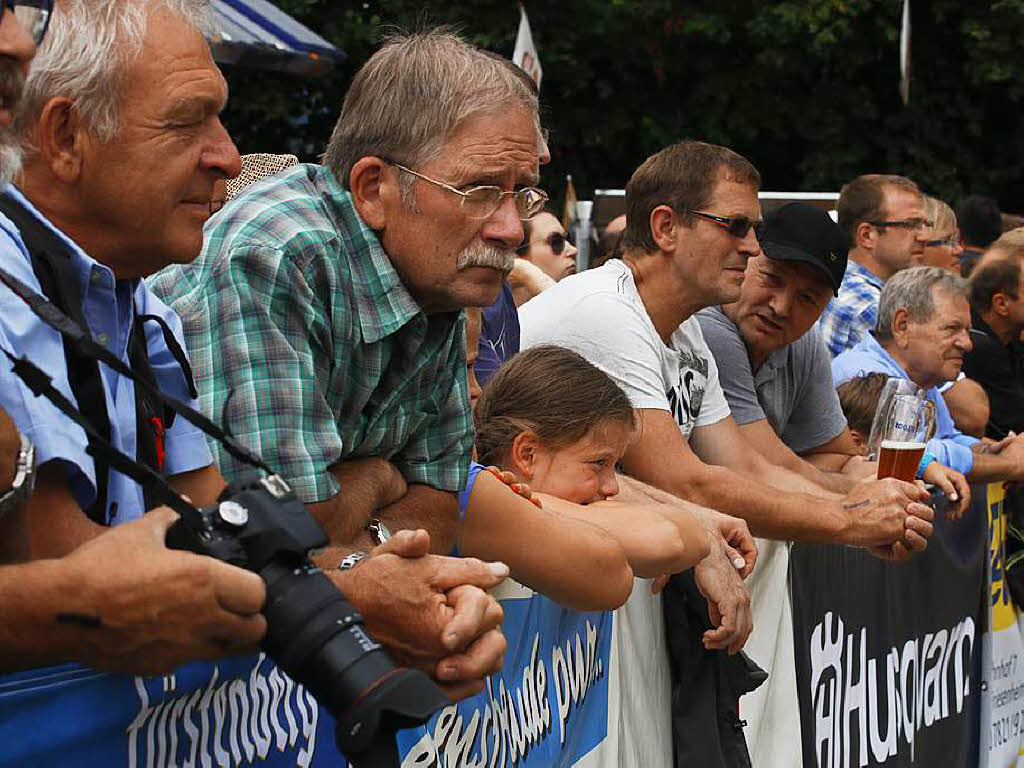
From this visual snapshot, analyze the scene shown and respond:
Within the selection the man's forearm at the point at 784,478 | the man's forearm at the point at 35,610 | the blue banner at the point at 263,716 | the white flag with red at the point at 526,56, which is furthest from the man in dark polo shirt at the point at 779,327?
the white flag with red at the point at 526,56

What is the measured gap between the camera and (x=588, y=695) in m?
3.65

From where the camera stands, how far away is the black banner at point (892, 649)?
499 centimetres

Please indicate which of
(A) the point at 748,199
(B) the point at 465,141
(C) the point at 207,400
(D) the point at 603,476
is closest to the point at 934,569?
(A) the point at 748,199

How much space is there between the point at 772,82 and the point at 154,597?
61.4ft

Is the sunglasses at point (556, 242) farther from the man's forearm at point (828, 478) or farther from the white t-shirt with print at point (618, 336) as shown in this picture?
the white t-shirt with print at point (618, 336)

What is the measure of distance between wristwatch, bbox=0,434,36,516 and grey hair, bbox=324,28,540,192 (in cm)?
137

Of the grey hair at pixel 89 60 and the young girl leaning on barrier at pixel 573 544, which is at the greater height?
the grey hair at pixel 89 60

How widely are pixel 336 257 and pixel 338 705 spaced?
1.26m

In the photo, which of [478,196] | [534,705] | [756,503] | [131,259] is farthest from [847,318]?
[131,259]

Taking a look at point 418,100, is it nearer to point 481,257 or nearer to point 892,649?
point 481,257

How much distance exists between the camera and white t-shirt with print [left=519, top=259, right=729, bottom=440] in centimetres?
468

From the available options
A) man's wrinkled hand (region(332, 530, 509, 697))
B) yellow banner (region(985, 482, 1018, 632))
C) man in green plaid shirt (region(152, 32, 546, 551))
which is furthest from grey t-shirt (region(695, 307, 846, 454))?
man's wrinkled hand (region(332, 530, 509, 697))

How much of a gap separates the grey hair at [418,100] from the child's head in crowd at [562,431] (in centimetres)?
84

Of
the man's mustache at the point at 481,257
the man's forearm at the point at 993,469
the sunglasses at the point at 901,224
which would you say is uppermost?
the man's mustache at the point at 481,257
